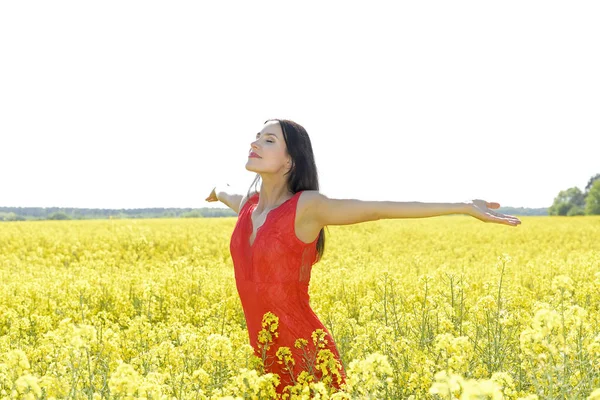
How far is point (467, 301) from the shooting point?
6.57 meters

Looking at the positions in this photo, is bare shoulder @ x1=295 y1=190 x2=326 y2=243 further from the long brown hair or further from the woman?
the long brown hair

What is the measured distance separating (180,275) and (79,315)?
1751 mm

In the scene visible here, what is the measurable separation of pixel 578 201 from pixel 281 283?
9030 cm

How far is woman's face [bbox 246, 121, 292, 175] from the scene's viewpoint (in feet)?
11.9

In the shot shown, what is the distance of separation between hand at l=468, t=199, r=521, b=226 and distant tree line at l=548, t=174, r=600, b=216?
72133mm

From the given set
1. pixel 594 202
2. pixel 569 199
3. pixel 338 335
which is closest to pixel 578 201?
pixel 569 199

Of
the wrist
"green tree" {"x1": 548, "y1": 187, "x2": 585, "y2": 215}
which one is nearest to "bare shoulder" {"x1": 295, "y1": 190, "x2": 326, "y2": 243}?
the wrist

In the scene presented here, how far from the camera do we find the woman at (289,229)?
3.34 meters

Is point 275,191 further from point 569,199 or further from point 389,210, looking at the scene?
point 569,199

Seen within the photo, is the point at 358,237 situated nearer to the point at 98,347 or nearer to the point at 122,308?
the point at 122,308

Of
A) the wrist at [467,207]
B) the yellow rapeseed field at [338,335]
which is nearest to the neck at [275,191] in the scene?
the yellow rapeseed field at [338,335]

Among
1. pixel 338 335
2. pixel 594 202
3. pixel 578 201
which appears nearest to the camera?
pixel 338 335

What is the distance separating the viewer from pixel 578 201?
8431cm

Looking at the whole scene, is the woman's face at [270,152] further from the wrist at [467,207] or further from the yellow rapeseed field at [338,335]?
the wrist at [467,207]
